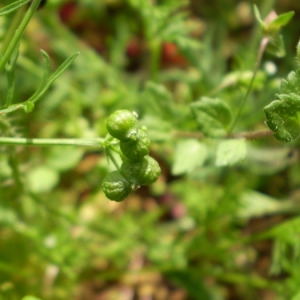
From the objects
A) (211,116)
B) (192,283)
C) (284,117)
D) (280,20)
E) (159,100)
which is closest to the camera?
(284,117)

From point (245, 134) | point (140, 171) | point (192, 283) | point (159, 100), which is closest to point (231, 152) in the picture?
point (245, 134)

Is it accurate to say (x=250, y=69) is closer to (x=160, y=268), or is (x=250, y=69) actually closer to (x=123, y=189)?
(x=160, y=268)

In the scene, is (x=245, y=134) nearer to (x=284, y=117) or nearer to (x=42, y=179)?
(x=284, y=117)

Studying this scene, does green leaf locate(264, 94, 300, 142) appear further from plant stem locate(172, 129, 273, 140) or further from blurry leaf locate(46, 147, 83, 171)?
blurry leaf locate(46, 147, 83, 171)

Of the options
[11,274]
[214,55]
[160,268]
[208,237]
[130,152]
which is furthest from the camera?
[214,55]

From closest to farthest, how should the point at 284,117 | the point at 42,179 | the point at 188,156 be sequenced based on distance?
1. the point at 284,117
2. the point at 188,156
3. the point at 42,179

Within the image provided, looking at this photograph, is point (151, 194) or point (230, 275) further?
point (151, 194)

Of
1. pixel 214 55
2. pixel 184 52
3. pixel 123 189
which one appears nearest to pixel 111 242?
pixel 184 52
